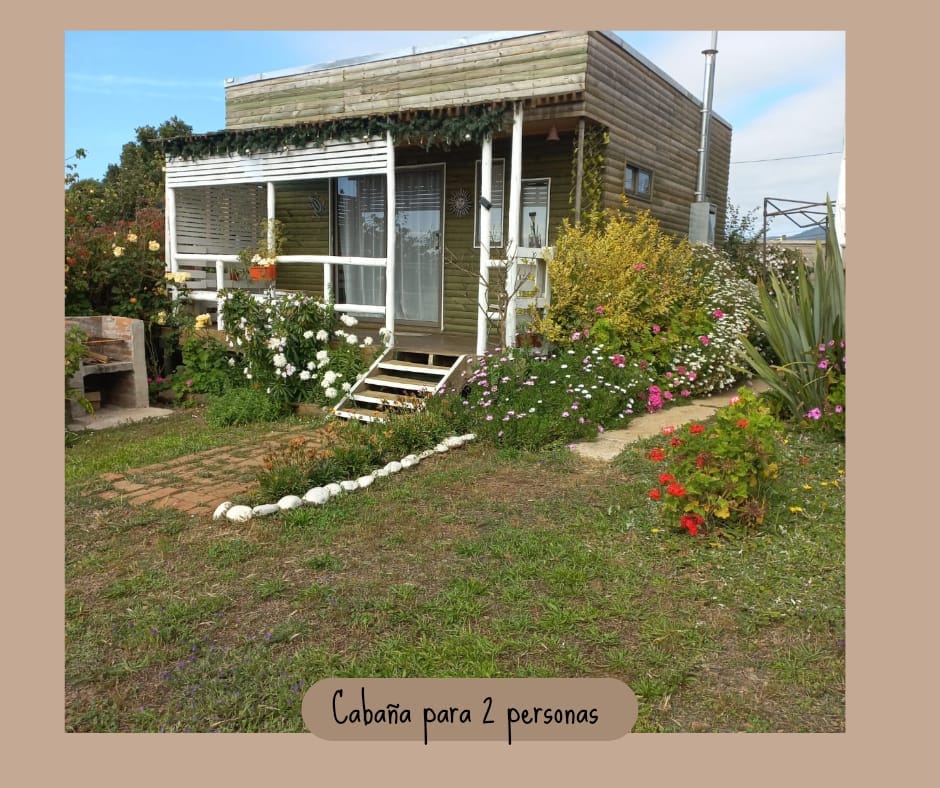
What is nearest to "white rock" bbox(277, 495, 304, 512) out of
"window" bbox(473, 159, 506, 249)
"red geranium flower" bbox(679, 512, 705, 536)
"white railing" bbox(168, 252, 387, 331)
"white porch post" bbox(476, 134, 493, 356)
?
"red geranium flower" bbox(679, 512, 705, 536)

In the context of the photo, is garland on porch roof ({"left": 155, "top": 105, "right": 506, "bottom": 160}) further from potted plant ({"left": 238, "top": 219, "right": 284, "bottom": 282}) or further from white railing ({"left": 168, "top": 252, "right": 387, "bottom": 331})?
white railing ({"left": 168, "top": 252, "right": 387, "bottom": 331})

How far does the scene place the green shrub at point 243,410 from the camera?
304 inches

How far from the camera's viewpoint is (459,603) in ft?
10.8

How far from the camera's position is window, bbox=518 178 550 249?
32.6ft

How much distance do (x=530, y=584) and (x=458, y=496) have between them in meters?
1.41

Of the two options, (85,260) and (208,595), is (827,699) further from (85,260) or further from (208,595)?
(85,260)

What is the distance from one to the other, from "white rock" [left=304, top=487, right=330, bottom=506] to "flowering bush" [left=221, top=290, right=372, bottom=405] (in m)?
3.15

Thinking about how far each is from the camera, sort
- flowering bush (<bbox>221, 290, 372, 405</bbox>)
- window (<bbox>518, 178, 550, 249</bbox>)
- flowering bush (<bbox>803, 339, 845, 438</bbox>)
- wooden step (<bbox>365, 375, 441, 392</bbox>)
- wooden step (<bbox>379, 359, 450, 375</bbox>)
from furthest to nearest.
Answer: window (<bbox>518, 178, 550, 249</bbox>) < flowering bush (<bbox>221, 290, 372, 405</bbox>) < wooden step (<bbox>379, 359, 450, 375</bbox>) < wooden step (<bbox>365, 375, 441, 392</bbox>) < flowering bush (<bbox>803, 339, 845, 438</bbox>)

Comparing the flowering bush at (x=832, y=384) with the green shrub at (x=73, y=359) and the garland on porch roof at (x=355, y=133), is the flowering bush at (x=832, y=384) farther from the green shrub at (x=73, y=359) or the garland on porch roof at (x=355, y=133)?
the green shrub at (x=73, y=359)

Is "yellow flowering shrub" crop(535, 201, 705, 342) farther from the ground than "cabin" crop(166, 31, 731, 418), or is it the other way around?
"cabin" crop(166, 31, 731, 418)

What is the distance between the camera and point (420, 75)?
10.2m

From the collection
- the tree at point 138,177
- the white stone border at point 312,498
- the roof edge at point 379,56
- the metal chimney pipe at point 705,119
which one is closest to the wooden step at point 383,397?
the white stone border at point 312,498

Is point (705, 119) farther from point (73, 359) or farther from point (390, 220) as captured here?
point (73, 359)

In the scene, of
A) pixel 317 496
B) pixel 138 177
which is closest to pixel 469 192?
pixel 317 496
